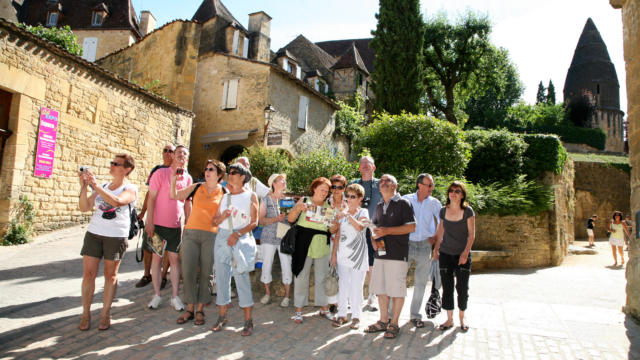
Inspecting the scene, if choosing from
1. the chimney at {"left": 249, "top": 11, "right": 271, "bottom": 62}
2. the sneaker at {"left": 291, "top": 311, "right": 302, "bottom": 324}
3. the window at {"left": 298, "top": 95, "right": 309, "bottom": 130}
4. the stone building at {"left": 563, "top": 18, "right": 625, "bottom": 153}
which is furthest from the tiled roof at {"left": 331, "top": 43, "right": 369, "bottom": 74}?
the stone building at {"left": 563, "top": 18, "right": 625, "bottom": 153}

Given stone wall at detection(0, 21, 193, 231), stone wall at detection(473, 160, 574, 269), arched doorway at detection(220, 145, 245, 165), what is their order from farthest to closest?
arched doorway at detection(220, 145, 245, 165), stone wall at detection(473, 160, 574, 269), stone wall at detection(0, 21, 193, 231)

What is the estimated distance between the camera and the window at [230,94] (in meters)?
17.2

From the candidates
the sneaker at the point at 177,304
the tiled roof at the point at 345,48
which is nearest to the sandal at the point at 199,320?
the sneaker at the point at 177,304

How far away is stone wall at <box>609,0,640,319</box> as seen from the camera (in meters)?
4.51

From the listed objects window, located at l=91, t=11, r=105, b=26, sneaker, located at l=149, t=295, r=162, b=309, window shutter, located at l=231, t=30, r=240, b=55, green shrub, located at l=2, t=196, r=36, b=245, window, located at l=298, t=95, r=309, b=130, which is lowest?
sneaker, located at l=149, t=295, r=162, b=309

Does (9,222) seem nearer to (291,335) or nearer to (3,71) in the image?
(3,71)

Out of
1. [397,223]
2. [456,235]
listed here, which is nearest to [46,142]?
[397,223]

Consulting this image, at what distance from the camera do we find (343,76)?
2819 cm

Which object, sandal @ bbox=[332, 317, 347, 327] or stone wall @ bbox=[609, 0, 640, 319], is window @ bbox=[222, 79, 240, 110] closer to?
sandal @ bbox=[332, 317, 347, 327]

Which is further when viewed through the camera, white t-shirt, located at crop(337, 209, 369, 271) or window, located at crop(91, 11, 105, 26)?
window, located at crop(91, 11, 105, 26)

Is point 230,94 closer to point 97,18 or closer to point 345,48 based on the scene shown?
point 97,18

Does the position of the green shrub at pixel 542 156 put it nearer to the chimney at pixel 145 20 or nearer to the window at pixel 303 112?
the window at pixel 303 112

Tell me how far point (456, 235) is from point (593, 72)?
197 ft

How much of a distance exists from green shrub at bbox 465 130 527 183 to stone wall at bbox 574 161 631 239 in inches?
459
